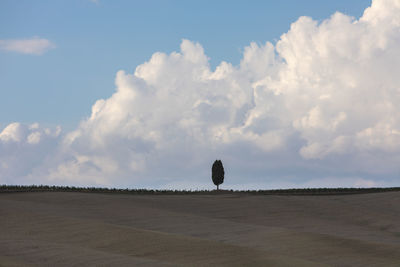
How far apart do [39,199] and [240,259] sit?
2145 centimetres

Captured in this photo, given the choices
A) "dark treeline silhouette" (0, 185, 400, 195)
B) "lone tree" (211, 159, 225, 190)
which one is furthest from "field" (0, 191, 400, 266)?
"lone tree" (211, 159, 225, 190)

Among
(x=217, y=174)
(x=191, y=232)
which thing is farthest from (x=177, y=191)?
(x=191, y=232)

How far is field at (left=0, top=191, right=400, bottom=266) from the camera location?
1733cm

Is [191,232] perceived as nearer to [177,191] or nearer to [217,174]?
[177,191]

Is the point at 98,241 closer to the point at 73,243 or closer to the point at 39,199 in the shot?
the point at 73,243

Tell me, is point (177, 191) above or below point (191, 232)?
above

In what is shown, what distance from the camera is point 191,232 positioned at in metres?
24.4

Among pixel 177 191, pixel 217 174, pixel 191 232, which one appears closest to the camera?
pixel 191 232

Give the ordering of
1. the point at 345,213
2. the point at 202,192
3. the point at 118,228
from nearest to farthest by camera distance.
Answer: the point at 118,228
the point at 345,213
the point at 202,192

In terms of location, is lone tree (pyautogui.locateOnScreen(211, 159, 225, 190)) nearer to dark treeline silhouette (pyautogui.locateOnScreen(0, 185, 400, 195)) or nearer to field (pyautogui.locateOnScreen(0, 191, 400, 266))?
dark treeline silhouette (pyautogui.locateOnScreen(0, 185, 400, 195))

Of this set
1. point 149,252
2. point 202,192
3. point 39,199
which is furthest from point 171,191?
point 149,252

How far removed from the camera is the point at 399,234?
1115 inches

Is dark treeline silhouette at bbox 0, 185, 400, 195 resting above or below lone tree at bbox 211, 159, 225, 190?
below

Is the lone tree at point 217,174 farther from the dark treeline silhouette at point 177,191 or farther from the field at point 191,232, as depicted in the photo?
the field at point 191,232
